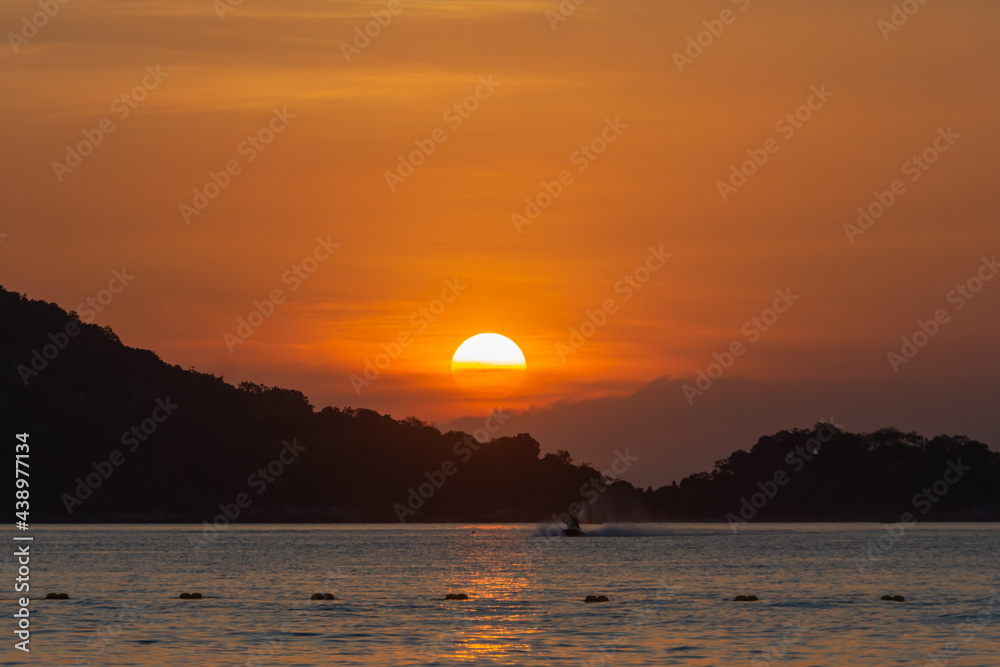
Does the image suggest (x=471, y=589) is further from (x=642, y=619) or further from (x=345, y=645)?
(x=345, y=645)

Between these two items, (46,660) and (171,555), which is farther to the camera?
(171,555)

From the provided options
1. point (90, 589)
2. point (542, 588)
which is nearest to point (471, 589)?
point (542, 588)

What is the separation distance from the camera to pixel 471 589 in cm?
9938

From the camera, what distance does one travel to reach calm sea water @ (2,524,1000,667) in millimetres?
58781

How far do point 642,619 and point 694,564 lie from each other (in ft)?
222

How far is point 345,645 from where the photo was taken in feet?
202

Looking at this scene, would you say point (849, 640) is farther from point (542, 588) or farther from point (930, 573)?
point (930, 573)

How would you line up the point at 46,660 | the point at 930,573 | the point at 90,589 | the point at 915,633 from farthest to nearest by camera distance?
the point at 930,573 → the point at 90,589 → the point at 915,633 → the point at 46,660

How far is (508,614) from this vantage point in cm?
7719

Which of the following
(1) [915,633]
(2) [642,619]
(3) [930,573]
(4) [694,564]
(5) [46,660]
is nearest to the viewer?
(5) [46,660]

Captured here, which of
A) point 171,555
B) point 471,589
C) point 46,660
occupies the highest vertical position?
point 171,555

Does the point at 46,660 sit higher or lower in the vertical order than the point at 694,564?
lower

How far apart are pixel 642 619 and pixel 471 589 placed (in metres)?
27.3

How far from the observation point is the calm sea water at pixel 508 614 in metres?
58.8
